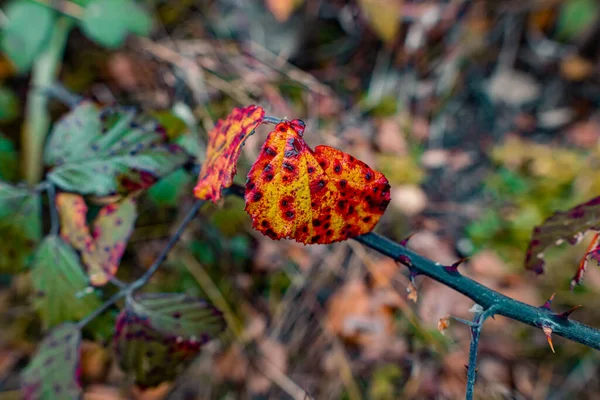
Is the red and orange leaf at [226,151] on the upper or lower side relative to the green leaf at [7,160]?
upper

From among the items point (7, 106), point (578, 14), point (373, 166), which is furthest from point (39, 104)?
point (578, 14)

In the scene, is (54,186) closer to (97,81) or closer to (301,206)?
(301,206)

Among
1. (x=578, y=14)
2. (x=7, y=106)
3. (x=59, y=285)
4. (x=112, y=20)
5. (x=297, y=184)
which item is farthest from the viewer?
(x=578, y=14)

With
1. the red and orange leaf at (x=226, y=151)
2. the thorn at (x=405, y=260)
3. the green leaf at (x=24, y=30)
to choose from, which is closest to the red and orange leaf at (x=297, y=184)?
the red and orange leaf at (x=226, y=151)

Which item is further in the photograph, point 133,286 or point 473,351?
point 133,286

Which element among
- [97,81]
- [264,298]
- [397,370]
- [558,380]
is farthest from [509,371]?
[97,81]

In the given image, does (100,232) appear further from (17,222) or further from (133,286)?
(17,222)

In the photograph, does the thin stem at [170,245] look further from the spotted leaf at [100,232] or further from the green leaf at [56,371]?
the green leaf at [56,371]
